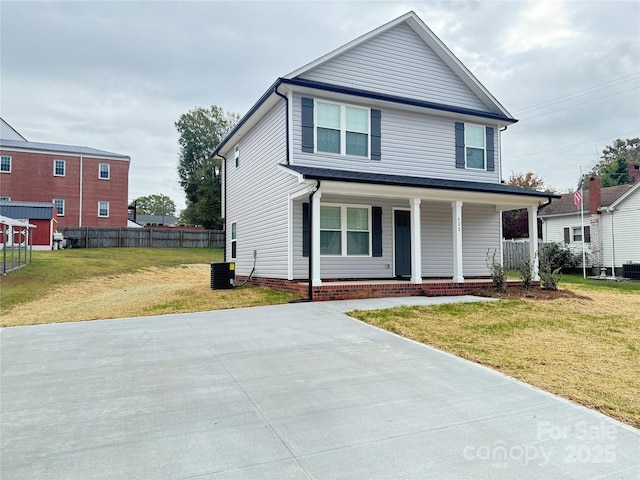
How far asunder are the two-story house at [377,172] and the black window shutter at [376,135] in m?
0.04

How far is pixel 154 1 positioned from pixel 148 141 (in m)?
24.1

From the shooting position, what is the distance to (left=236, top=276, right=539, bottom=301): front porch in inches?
386

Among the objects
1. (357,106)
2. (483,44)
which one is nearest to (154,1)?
(357,106)

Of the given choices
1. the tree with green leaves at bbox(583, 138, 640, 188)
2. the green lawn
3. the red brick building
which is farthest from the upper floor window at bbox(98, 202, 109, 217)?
the tree with green leaves at bbox(583, 138, 640, 188)

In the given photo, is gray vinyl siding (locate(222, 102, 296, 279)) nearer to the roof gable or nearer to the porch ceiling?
the porch ceiling

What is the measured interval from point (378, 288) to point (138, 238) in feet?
75.4

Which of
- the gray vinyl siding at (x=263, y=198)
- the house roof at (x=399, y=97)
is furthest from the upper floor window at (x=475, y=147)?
the gray vinyl siding at (x=263, y=198)

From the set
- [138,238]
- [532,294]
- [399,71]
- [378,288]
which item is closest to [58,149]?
[138,238]

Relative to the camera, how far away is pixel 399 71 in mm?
13141

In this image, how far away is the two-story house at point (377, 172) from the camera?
11.0 m

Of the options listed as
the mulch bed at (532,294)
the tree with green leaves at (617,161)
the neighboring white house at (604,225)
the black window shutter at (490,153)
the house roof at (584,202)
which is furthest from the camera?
the tree with green leaves at (617,161)

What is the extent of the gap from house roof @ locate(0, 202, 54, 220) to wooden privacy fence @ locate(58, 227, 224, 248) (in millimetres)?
3718

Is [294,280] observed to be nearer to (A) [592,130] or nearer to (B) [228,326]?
(B) [228,326]

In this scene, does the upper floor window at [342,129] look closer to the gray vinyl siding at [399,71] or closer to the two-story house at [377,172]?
the two-story house at [377,172]
